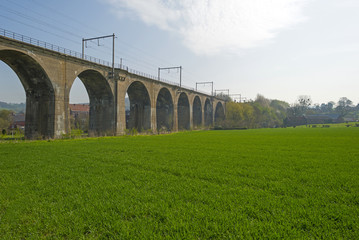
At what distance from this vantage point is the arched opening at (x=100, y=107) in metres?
32.3

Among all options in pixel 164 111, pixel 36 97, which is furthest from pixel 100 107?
pixel 164 111

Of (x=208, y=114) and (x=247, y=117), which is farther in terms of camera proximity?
(x=247, y=117)

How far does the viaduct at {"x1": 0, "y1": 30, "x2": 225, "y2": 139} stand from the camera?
894 inches

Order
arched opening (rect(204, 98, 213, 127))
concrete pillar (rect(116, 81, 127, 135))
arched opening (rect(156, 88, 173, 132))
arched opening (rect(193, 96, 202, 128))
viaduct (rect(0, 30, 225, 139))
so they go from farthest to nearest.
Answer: arched opening (rect(204, 98, 213, 127)), arched opening (rect(193, 96, 202, 128)), arched opening (rect(156, 88, 173, 132)), concrete pillar (rect(116, 81, 127, 135)), viaduct (rect(0, 30, 225, 139))

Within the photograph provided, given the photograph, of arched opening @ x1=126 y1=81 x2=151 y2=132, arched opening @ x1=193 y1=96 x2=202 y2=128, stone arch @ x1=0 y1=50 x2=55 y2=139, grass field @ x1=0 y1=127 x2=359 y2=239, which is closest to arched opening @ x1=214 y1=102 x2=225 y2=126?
arched opening @ x1=193 y1=96 x2=202 y2=128

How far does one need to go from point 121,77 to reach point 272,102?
388ft

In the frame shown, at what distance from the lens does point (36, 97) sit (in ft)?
80.5

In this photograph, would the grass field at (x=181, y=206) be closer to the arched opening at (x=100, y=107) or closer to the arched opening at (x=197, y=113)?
the arched opening at (x=100, y=107)

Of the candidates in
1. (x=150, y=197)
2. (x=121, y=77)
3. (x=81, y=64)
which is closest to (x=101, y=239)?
(x=150, y=197)

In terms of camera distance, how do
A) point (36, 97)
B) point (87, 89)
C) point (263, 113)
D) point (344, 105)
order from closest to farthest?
point (36, 97)
point (87, 89)
point (263, 113)
point (344, 105)

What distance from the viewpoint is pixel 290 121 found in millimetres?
103375

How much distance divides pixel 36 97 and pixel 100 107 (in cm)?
948

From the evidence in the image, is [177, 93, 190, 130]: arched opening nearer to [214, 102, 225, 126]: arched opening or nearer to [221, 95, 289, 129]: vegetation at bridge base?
[221, 95, 289, 129]: vegetation at bridge base

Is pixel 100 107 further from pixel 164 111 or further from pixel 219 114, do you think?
pixel 219 114
